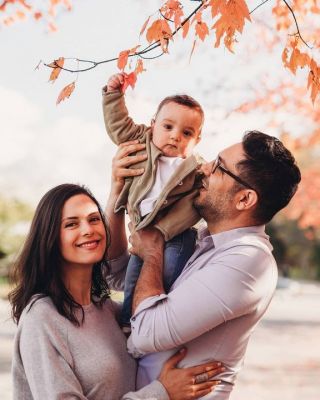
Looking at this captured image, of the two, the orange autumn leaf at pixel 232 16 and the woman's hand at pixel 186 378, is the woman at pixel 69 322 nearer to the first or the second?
the woman's hand at pixel 186 378

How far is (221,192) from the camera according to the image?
3416 mm

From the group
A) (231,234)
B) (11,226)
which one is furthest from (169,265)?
(11,226)

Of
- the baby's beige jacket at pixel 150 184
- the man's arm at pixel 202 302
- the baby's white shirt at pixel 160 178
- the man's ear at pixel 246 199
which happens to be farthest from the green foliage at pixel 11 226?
the man's arm at pixel 202 302

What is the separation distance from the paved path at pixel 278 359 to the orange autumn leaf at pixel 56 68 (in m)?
5.96

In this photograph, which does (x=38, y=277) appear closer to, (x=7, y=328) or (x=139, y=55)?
(x=139, y=55)

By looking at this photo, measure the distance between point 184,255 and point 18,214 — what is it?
72.7 ft

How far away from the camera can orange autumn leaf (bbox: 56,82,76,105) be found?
12.6ft

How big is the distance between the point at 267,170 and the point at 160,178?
555 mm

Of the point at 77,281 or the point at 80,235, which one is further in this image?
the point at 77,281

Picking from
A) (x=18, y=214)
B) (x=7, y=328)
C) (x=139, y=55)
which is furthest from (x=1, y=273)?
(x=139, y=55)

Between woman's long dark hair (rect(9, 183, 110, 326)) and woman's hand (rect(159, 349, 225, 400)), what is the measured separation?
1.48ft

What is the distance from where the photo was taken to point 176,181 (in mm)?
3438

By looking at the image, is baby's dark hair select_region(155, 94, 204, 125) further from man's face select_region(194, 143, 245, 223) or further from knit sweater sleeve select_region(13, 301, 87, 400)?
knit sweater sleeve select_region(13, 301, 87, 400)

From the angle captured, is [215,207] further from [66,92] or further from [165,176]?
[66,92]
